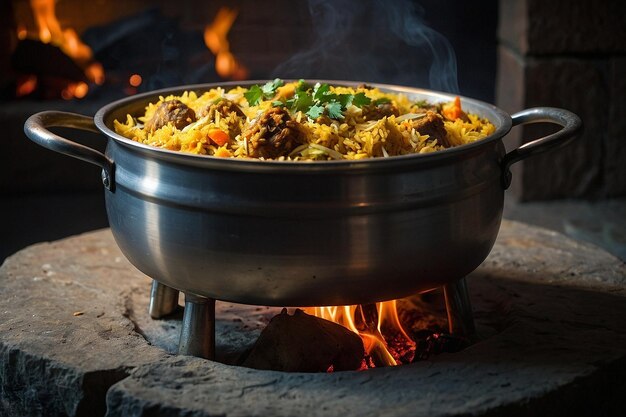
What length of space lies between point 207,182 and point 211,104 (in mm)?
435

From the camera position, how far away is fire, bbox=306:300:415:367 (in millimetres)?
2594

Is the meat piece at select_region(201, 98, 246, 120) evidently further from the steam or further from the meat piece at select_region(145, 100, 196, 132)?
the steam

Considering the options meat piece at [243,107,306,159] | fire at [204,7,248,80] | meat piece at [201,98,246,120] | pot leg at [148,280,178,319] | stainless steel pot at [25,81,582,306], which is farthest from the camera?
fire at [204,7,248,80]

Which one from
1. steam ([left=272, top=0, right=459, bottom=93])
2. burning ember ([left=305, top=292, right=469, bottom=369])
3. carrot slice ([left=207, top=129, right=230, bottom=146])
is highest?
carrot slice ([left=207, top=129, right=230, bottom=146])

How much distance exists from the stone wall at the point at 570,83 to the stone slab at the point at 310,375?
59.5 inches

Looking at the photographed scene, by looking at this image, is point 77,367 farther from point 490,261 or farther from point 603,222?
point 603,222

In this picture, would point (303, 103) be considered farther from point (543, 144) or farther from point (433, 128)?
point (543, 144)

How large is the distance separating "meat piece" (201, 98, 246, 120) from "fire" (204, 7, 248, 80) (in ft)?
9.18

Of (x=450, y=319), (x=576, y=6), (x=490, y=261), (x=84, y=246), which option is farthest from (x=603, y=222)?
(x=84, y=246)

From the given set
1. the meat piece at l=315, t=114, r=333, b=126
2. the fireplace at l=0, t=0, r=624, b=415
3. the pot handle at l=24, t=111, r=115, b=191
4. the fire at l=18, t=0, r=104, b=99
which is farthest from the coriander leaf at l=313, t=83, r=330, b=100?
the fire at l=18, t=0, r=104, b=99

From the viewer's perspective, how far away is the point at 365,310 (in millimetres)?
2768

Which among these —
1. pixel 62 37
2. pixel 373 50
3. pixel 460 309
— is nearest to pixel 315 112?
pixel 460 309

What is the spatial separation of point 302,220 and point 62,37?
370 centimetres

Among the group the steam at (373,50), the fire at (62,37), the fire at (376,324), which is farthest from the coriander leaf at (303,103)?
the fire at (62,37)
